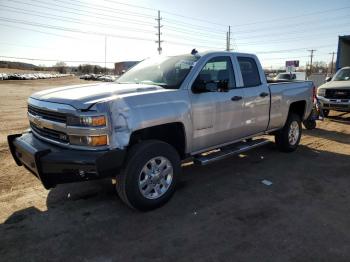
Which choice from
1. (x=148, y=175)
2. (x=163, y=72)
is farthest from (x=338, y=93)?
(x=148, y=175)

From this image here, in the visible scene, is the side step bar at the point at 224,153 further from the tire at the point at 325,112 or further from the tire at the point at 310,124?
the tire at the point at 325,112

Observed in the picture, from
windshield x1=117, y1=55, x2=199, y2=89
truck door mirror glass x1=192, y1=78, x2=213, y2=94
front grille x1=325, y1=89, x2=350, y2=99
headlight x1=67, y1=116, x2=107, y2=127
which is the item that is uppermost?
windshield x1=117, y1=55, x2=199, y2=89

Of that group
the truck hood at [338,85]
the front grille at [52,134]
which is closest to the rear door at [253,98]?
the front grille at [52,134]

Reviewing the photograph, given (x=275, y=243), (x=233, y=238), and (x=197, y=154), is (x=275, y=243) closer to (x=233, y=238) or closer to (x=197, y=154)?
(x=233, y=238)

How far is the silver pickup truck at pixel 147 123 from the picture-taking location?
11.4 feet

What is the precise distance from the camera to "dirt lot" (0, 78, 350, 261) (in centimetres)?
321

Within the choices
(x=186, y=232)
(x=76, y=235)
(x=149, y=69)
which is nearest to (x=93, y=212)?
(x=76, y=235)

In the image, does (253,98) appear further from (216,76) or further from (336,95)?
(336,95)

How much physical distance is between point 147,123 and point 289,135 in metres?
4.12

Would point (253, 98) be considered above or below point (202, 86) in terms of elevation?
below

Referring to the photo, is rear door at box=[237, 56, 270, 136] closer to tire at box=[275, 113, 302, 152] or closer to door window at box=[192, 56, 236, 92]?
door window at box=[192, 56, 236, 92]

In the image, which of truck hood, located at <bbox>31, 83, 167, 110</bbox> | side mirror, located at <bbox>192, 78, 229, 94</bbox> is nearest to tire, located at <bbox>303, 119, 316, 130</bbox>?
side mirror, located at <bbox>192, 78, 229, 94</bbox>

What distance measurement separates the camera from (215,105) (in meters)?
4.71

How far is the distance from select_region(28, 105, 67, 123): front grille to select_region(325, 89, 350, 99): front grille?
10.7m
